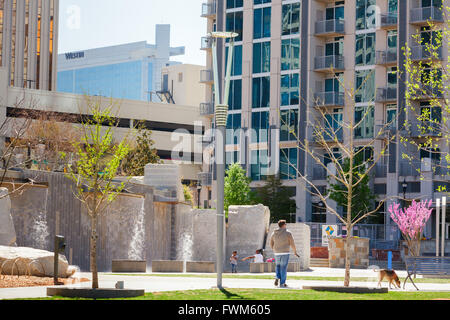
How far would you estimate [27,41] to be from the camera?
93812 mm

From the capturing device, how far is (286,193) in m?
72.4

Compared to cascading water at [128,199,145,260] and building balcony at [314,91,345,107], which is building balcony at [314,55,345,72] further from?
cascading water at [128,199,145,260]

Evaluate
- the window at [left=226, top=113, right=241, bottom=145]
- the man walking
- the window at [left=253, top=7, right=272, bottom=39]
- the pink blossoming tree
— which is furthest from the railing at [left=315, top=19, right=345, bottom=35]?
the man walking

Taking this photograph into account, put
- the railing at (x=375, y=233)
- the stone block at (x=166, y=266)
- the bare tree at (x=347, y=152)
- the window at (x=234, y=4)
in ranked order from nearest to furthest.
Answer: the bare tree at (x=347, y=152), the stone block at (x=166, y=266), the railing at (x=375, y=233), the window at (x=234, y=4)

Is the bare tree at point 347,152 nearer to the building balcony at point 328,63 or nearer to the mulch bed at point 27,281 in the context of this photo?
the building balcony at point 328,63

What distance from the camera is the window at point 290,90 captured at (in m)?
76.1

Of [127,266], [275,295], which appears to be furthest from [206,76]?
[275,295]

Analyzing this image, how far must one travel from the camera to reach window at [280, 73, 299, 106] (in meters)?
76.1

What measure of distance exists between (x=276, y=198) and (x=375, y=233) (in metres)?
8.55

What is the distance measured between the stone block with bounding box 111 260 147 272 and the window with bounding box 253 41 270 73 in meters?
47.0

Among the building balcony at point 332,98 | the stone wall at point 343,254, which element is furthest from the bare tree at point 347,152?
the stone wall at point 343,254

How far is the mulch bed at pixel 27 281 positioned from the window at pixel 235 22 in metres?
59.1

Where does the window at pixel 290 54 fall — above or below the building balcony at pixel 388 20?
below

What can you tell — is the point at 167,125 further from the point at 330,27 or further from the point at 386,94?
the point at 386,94
